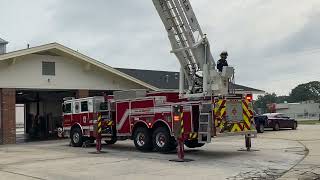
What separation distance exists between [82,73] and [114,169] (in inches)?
634

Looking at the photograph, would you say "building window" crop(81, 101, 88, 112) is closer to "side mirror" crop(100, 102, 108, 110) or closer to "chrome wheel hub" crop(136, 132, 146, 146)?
"side mirror" crop(100, 102, 108, 110)

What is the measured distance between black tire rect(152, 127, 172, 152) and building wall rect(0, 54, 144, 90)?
11054 millimetres

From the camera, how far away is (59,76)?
2780 cm

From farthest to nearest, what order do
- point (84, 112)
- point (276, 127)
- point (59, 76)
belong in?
point (276, 127) < point (59, 76) < point (84, 112)

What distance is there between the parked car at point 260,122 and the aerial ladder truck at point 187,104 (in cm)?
1422

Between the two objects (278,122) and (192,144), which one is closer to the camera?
(192,144)

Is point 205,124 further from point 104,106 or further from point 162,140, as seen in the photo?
point 104,106

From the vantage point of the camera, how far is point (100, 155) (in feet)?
58.6

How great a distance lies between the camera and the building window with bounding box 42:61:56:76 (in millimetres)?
27141

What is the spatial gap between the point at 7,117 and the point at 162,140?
11427 mm

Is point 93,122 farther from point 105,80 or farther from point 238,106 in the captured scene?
point 105,80

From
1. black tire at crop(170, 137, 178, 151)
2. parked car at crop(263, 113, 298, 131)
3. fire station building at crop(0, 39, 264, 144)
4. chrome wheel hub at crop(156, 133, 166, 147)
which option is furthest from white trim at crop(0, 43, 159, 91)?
black tire at crop(170, 137, 178, 151)

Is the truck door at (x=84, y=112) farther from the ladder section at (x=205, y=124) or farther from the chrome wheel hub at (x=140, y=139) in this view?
the ladder section at (x=205, y=124)

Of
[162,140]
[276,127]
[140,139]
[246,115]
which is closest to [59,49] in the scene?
[140,139]
